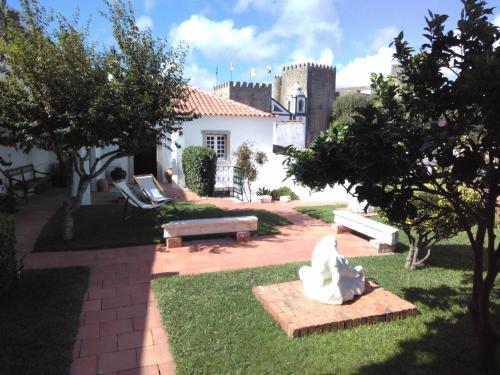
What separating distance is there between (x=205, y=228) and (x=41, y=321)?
3.41 meters

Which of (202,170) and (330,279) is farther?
(202,170)

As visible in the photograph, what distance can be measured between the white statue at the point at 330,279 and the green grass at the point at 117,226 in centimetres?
347

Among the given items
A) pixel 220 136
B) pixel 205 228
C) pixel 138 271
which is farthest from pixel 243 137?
pixel 138 271

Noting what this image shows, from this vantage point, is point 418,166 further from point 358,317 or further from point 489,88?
point 358,317

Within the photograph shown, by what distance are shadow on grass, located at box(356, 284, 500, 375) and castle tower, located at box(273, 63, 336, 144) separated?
48468 millimetres

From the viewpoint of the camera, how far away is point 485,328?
3.03 meters

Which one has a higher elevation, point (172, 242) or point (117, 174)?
point (117, 174)

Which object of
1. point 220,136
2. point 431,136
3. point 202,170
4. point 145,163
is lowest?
point 202,170

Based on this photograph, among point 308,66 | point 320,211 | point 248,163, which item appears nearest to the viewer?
point 320,211

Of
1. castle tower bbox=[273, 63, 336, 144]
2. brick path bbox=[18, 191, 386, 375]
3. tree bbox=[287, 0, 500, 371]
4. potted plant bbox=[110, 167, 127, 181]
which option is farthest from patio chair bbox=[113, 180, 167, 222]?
castle tower bbox=[273, 63, 336, 144]

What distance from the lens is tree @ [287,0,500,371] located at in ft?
7.23

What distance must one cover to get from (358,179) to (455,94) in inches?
33.6

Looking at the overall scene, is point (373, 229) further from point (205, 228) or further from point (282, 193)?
point (282, 193)

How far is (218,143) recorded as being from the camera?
16656 mm
